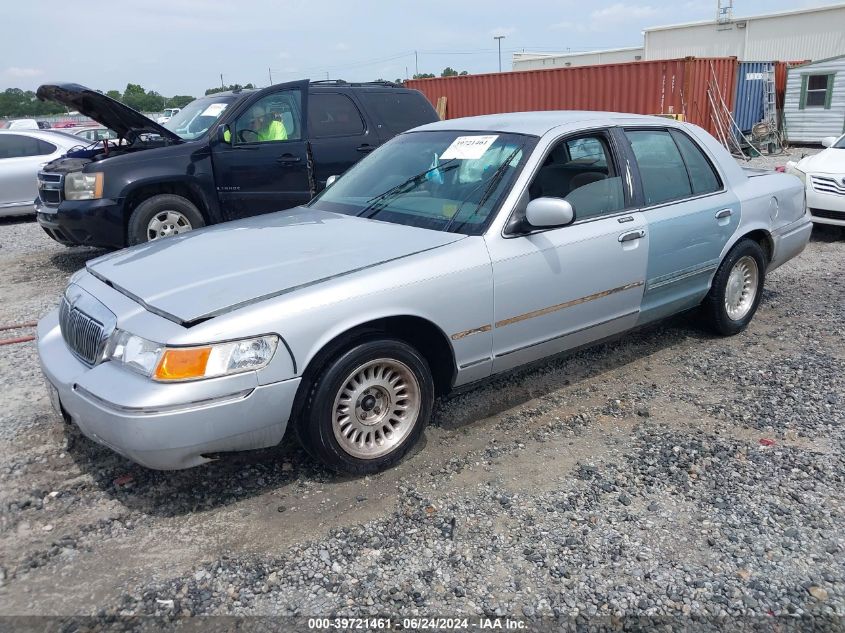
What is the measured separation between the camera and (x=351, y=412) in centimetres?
321

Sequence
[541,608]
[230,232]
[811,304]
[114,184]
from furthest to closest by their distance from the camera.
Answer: [114,184] → [811,304] → [230,232] → [541,608]

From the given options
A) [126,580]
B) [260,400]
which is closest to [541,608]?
[260,400]

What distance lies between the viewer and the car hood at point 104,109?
6.69m

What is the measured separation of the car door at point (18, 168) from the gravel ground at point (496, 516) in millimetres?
8268

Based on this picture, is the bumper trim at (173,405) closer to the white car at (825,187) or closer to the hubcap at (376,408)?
the hubcap at (376,408)

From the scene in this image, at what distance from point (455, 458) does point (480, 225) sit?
3.96 feet

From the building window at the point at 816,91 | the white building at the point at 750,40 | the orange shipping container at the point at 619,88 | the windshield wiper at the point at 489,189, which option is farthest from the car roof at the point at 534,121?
the white building at the point at 750,40

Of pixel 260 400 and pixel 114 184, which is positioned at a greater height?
pixel 114 184

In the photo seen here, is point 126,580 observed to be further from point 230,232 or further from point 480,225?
point 480,225

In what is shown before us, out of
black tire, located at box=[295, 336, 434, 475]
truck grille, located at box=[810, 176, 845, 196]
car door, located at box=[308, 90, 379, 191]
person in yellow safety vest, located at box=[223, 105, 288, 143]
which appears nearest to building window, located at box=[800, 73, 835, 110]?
truck grille, located at box=[810, 176, 845, 196]

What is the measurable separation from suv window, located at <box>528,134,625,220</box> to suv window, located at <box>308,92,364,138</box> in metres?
4.22

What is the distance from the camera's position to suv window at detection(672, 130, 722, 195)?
15.4 feet

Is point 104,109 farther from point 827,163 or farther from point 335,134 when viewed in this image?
point 827,163

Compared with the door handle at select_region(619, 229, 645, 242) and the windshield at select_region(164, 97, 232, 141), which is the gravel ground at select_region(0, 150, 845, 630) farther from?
the windshield at select_region(164, 97, 232, 141)
